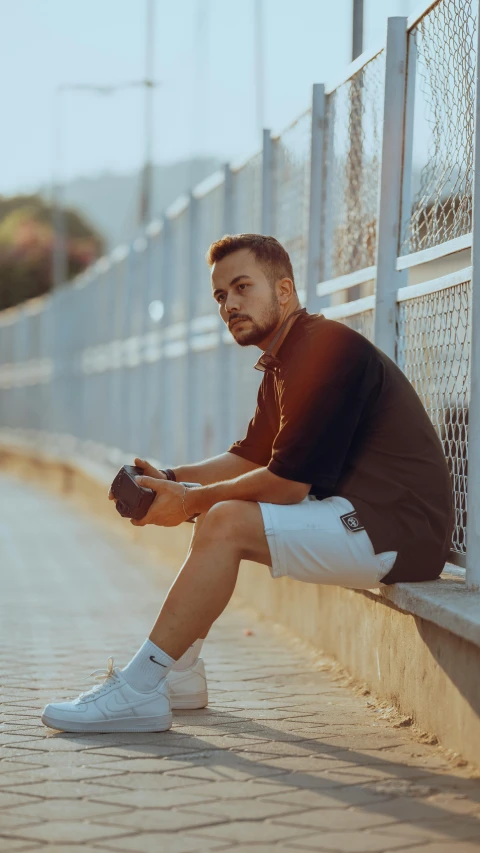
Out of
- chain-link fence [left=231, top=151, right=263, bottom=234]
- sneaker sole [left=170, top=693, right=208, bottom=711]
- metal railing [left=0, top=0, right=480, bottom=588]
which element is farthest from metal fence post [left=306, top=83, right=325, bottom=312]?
sneaker sole [left=170, top=693, right=208, bottom=711]

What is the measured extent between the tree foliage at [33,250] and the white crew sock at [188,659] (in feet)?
231

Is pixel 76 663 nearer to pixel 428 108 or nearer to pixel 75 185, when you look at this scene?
pixel 428 108

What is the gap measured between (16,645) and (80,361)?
12.9 metres

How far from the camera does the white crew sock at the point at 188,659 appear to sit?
5.34 m

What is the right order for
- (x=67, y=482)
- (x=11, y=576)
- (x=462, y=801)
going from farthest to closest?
1. (x=67, y=482)
2. (x=11, y=576)
3. (x=462, y=801)

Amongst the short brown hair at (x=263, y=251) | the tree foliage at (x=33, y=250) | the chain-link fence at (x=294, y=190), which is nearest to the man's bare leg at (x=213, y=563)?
the short brown hair at (x=263, y=251)

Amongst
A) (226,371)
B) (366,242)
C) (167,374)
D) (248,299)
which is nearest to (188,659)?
(248,299)

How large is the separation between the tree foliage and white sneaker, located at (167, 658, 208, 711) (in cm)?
7048

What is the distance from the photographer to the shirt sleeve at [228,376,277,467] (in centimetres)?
550

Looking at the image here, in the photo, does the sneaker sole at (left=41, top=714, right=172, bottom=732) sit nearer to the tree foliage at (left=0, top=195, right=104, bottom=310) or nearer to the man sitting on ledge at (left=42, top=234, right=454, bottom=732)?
the man sitting on ledge at (left=42, top=234, right=454, bottom=732)

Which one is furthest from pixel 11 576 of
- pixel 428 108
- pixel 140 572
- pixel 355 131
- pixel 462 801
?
pixel 462 801

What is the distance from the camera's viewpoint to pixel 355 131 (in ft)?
21.5

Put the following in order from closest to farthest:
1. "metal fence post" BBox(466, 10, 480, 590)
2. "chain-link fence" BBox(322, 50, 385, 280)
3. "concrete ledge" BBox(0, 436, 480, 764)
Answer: "concrete ledge" BBox(0, 436, 480, 764), "metal fence post" BBox(466, 10, 480, 590), "chain-link fence" BBox(322, 50, 385, 280)

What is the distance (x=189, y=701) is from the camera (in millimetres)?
5340
